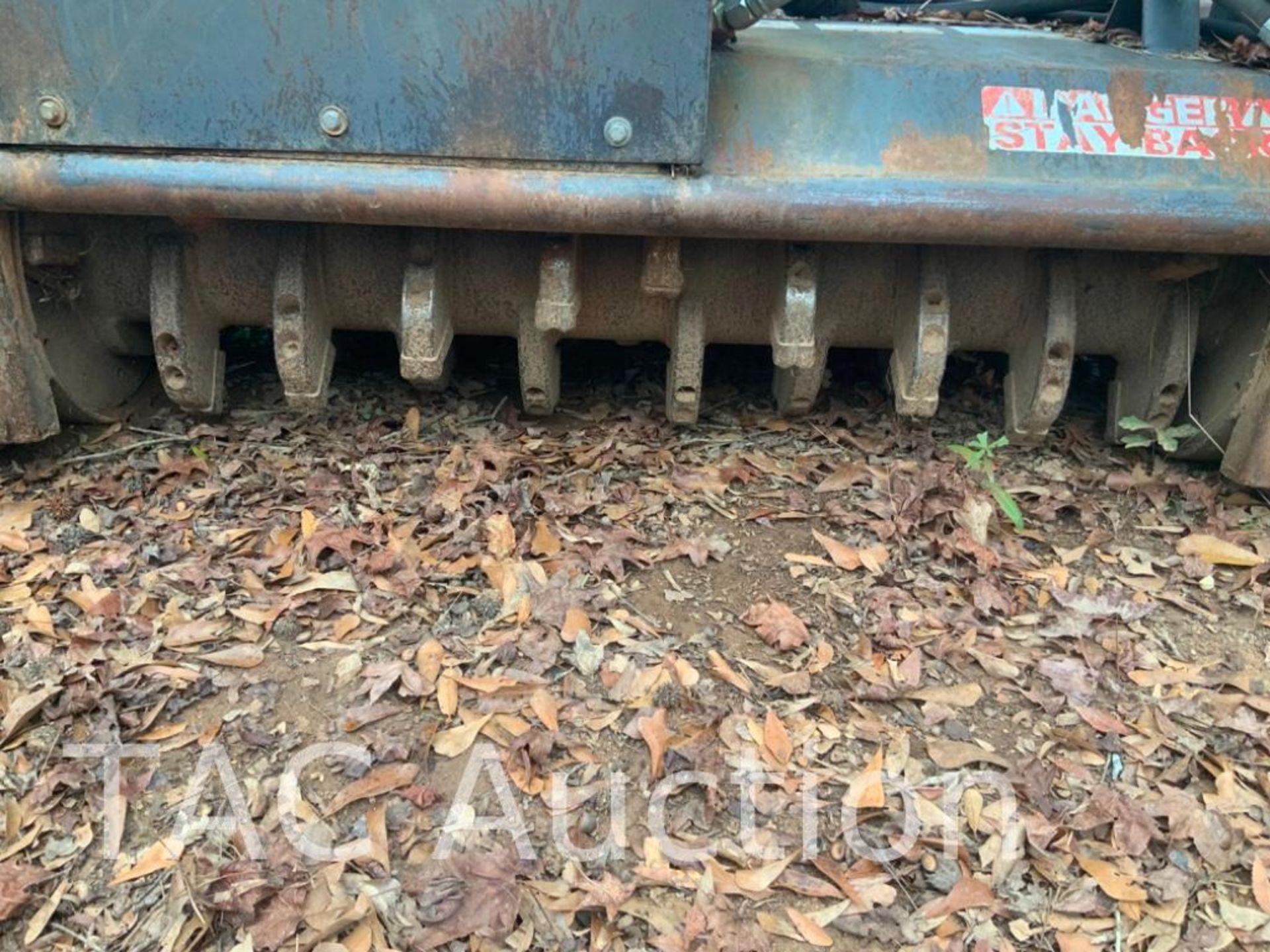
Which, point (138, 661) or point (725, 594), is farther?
point (725, 594)

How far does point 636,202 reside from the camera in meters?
2.34

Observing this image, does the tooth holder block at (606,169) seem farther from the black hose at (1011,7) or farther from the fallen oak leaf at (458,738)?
the fallen oak leaf at (458,738)

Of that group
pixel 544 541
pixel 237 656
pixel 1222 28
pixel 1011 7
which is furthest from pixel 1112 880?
pixel 1011 7

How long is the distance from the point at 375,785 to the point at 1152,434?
2220mm

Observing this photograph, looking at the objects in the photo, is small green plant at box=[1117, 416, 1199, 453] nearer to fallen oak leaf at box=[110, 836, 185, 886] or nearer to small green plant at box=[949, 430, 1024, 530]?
small green plant at box=[949, 430, 1024, 530]

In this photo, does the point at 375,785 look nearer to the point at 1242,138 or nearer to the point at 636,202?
the point at 636,202

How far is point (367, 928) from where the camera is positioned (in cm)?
182

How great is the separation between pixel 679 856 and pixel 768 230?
4.14 ft

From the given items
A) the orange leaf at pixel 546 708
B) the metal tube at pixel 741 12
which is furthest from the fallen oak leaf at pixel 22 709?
the metal tube at pixel 741 12

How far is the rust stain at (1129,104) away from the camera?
8.02ft

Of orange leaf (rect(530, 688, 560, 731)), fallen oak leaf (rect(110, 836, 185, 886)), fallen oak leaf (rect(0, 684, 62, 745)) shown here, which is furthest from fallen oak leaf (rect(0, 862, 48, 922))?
orange leaf (rect(530, 688, 560, 731))

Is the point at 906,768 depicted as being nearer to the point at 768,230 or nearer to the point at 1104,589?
the point at 1104,589

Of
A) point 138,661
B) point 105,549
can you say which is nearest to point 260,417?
point 105,549

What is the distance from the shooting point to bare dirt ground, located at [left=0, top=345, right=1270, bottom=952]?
190cm
